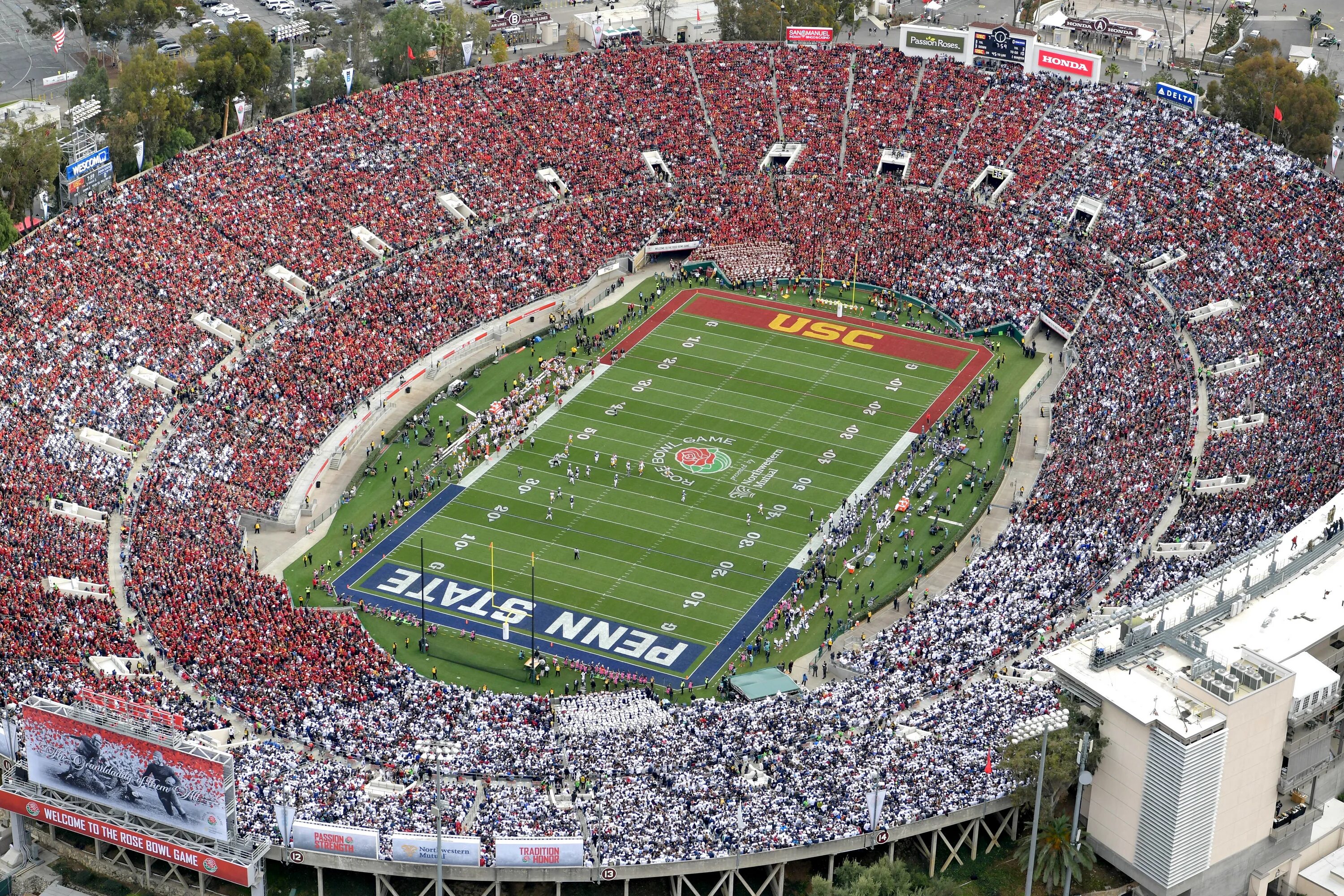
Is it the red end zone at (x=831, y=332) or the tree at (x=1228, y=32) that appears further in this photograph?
the tree at (x=1228, y=32)

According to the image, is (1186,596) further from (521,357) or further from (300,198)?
(300,198)

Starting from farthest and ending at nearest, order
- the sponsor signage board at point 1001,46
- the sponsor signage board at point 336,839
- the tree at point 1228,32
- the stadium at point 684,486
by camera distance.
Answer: the tree at point 1228,32, the sponsor signage board at point 1001,46, the stadium at point 684,486, the sponsor signage board at point 336,839

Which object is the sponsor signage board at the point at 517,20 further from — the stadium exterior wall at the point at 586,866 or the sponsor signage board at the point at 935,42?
the stadium exterior wall at the point at 586,866

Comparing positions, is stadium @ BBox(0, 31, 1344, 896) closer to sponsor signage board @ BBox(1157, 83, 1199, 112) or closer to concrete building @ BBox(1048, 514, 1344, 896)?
concrete building @ BBox(1048, 514, 1344, 896)

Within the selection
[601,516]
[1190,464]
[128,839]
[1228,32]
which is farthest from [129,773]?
[1228,32]

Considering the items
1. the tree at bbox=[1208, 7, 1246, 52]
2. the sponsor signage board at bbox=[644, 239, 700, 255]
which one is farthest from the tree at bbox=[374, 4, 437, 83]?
the tree at bbox=[1208, 7, 1246, 52]

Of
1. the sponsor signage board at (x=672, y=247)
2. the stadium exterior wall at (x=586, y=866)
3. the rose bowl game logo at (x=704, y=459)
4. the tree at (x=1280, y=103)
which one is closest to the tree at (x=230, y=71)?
the sponsor signage board at (x=672, y=247)

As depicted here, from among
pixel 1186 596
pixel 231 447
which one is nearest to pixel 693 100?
pixel 231 447
